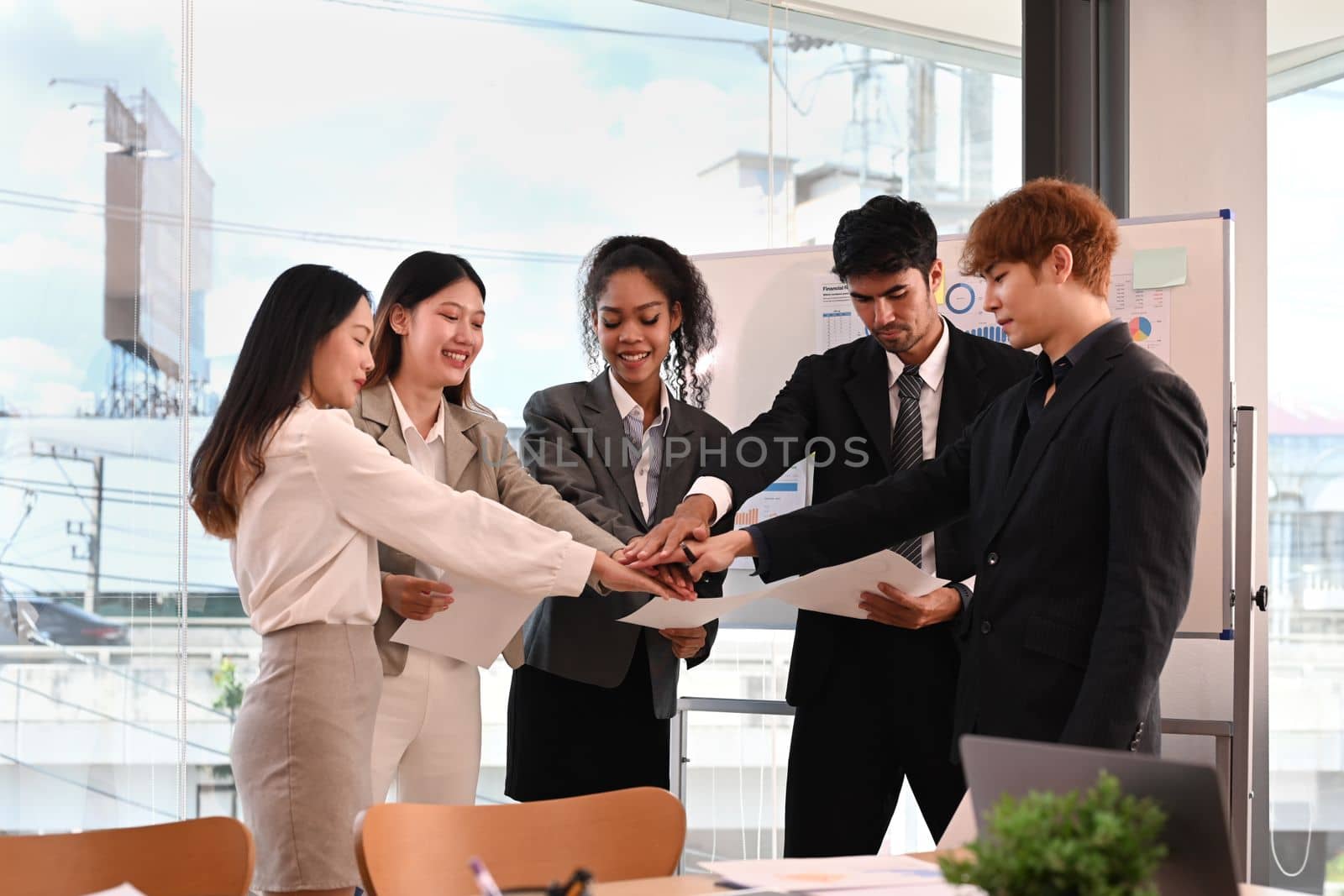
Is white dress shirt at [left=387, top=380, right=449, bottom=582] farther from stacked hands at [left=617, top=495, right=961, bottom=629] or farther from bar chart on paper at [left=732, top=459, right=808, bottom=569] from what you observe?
bar chart on paper at [left=732, top=459, right=808, bottom=569]

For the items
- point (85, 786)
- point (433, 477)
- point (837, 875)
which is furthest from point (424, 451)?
point (85, 786)

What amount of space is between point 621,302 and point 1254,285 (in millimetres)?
2231

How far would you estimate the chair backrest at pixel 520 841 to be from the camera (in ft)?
5.34

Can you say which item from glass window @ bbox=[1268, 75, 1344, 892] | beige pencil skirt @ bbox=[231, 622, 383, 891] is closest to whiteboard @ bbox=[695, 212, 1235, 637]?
glass window @ bbox=[1268, 75, 1344, 892]

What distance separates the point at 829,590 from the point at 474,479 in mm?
800

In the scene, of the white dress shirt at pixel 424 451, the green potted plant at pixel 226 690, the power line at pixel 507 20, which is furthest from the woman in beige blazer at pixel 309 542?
the power line at pixel 507 20

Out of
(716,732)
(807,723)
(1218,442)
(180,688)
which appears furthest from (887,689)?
(180,688)

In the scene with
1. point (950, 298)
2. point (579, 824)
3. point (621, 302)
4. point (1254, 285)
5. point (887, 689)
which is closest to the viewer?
point (579, 824)

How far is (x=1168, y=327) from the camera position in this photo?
3.19m

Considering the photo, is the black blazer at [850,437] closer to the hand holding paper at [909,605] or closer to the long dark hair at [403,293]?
the hand holding paper at [909,605]

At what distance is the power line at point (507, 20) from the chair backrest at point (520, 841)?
3240mm

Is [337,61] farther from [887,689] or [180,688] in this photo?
[887,689]

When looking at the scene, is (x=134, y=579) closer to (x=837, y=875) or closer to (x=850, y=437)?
(x=850, y=437)

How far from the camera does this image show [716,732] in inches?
174
